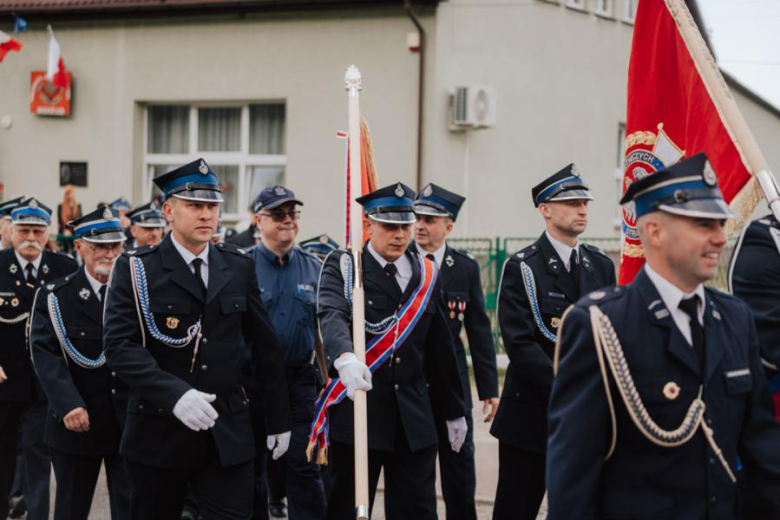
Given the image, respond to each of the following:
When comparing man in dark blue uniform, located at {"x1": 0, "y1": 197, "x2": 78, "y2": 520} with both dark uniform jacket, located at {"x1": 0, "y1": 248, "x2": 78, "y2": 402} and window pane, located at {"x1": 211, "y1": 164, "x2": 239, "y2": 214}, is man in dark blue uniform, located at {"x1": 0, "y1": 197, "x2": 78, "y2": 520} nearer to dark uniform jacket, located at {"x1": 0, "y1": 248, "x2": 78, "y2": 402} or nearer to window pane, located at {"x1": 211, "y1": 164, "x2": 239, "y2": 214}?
dark uniform jacket, located at {"x1": 0, "y1": 248, "x2": 78, "y2": 402}

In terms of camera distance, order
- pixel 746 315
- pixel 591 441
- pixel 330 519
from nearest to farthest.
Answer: pixel 591 441 → pixel 746 315 → pixel 330 519

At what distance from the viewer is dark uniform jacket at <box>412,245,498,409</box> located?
23.7ft

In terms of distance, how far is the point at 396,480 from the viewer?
6.00 meters

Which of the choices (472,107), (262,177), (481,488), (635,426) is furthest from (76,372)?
Result: (262,177)

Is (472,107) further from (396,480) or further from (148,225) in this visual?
(396,480)

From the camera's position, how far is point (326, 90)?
17219 millimetres

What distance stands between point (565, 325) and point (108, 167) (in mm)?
15972

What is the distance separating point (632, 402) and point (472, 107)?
13.6 metres

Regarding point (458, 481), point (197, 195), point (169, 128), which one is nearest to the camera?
point (197, 195)

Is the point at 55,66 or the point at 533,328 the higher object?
the point at 55,66

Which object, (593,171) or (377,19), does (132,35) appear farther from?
(593,171)

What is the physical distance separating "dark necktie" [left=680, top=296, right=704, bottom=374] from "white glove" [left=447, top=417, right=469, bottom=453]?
9.71 feet

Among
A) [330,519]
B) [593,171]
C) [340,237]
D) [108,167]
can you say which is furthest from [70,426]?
[593,171]

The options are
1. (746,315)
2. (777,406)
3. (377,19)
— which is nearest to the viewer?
(746,315)
